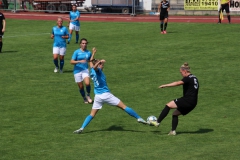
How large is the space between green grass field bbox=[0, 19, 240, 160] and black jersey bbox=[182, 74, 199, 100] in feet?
4.12

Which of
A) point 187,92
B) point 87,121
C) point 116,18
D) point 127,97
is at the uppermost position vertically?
point 116,18

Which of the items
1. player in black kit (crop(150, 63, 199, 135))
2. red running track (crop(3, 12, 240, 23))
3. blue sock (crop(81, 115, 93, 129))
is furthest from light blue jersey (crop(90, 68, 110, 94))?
red running track (crop(3, 12, 240, 23))

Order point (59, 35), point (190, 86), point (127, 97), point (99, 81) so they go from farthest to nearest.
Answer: point (59, 35), point (127, 97), point (99, 81), point (190, 86)

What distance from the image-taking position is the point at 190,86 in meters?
16.5

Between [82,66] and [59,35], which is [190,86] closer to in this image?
[82,66]

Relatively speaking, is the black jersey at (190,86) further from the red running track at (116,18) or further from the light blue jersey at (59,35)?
the red running track at (116,18)

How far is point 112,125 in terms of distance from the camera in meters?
18.8

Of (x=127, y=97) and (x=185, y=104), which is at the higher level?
(x=185, y=104)

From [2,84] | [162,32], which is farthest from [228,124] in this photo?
[162,32]

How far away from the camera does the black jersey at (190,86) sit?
16391mm

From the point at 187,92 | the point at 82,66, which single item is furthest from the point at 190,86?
the point at 82,66

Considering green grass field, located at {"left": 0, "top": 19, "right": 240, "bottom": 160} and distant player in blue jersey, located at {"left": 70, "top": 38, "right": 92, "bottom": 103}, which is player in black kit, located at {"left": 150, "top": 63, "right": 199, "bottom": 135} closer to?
green grass field, located at {"left": 0, "top": 19, "right": 240, "bottom": 160}

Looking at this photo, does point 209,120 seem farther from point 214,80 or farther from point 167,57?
point 167,57

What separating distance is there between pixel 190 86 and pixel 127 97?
275 inches
